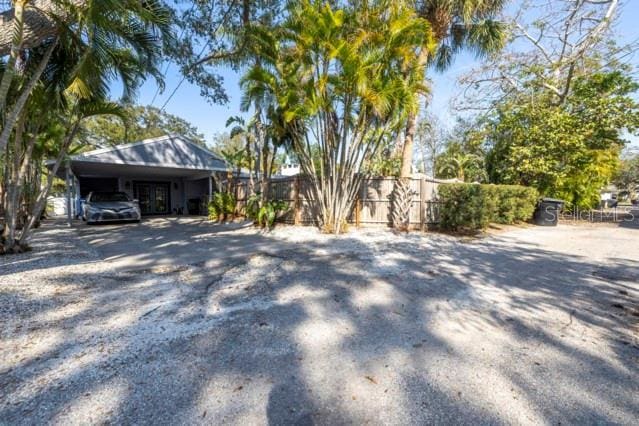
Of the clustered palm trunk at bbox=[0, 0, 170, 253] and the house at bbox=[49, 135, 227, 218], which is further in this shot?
the house at bbox=[49, 135, 227, 218]

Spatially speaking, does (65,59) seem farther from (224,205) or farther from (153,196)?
(153,196)

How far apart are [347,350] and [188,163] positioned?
509 inches

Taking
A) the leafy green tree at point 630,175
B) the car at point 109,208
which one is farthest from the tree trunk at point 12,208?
the leafy green tree at point 630,175

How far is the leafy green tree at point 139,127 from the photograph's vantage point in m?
23.8

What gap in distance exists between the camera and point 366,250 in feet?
20.8

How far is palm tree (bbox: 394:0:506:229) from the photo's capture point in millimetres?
8383

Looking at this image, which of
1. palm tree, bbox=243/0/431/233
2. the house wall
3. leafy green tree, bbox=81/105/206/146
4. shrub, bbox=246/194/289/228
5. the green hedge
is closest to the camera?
palm tree, bbox=243/0/431/233

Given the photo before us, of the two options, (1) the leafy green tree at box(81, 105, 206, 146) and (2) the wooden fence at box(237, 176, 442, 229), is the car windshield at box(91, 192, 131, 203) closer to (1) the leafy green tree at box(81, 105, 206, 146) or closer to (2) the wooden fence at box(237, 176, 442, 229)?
(2) the wooden fence at box(237, 176, 442, 229)

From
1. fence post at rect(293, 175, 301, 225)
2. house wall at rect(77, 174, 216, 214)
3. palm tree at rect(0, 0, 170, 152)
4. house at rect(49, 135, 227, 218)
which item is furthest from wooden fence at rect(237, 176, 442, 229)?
house wall at rect(77, 174, 216, 214)

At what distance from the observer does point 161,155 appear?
12633 mm

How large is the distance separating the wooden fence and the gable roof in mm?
5804

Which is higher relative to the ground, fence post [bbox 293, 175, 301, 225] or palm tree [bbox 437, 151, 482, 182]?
palm tree [bbox 437, 151, 482, 182]

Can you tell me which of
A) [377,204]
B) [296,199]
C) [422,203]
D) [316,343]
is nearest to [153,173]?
[296,199]

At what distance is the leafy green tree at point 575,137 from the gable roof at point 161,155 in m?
14.3
